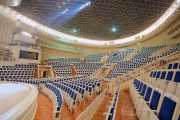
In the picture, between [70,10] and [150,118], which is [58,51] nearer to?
[70,10]

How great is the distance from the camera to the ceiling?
11.8 m

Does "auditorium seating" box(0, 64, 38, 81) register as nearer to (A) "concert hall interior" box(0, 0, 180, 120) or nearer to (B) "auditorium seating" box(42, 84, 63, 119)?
(A) "concert hall interior" box(0, 0, 180, 120)

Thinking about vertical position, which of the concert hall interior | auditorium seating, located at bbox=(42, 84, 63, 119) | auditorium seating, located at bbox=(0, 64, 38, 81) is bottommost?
auditorium seating, located at bbox=(42, 84, 63, 119)

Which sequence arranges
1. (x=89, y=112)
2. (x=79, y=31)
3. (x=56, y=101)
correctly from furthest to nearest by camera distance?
(x=79, y=31), (x=56, y=101), (x=89, y=112)

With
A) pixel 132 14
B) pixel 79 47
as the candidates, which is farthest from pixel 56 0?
pixel 79 47

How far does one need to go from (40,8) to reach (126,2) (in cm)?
562

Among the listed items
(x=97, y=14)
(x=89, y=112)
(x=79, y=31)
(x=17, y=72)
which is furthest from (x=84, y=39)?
(x=89, y=112)

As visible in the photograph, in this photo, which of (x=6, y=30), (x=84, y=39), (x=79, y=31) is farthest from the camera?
(x=84, y=39)

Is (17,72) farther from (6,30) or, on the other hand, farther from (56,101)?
(56,101)

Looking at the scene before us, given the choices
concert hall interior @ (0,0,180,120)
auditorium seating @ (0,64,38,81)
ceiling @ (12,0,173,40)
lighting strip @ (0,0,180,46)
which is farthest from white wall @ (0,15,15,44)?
auditorium seating @ (0,64,38,81)

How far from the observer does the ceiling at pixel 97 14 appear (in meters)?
11.8

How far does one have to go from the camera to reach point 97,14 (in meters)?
13.9

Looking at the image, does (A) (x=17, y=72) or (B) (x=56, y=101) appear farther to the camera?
(A) (x=17, y=72)

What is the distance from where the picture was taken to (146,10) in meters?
12.6
